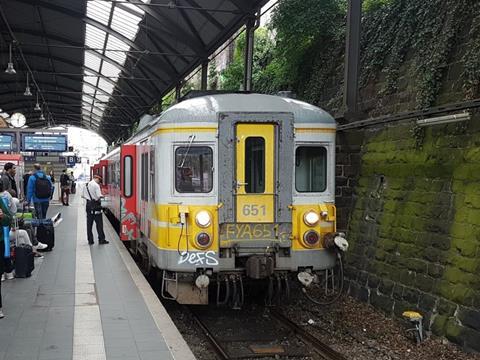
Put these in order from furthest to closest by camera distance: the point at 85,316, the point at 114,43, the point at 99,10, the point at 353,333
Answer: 1. the point at 114,43
2. the point at 99,10
3. the point at 353,333
4. the point at 85,316

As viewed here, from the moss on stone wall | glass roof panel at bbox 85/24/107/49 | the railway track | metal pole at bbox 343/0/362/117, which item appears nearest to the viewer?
the railway track

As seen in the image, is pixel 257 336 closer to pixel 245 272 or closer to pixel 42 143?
pixel 245 272

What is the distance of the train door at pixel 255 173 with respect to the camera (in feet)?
25.4

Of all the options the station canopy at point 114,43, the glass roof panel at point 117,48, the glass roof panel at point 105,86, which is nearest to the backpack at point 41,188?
the station canopy at point 114,43

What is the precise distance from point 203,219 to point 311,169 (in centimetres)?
172

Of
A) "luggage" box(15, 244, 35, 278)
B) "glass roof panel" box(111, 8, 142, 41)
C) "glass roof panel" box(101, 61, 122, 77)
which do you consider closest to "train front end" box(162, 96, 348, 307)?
"luggage" box(15, 244, 35, 278)

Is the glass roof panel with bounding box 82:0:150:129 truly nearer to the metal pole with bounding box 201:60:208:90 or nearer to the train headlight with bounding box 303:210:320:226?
the metal pole with bounding box 201:60:208:90

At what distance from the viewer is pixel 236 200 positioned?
772cm

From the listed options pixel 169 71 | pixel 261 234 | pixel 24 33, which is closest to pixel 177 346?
pixel 261 234

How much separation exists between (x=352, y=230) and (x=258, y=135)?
3.98m

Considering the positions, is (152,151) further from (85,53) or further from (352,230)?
(85,53)

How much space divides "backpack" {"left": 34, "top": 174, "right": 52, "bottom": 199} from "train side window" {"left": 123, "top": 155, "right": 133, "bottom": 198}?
13.2 ft

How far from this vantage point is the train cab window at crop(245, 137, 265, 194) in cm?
785

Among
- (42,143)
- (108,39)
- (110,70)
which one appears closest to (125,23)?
(108,39)
